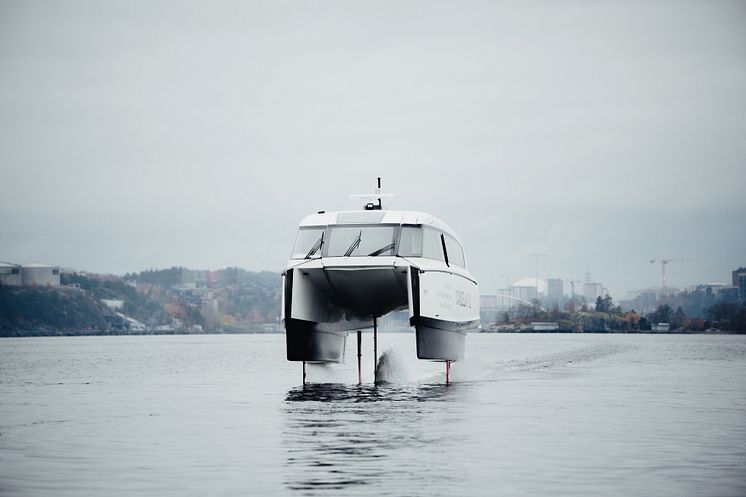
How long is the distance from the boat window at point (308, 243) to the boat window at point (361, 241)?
38 centimetres

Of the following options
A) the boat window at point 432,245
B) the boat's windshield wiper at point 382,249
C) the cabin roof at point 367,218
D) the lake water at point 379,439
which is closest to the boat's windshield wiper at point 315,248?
the cabin roof at point 367,218

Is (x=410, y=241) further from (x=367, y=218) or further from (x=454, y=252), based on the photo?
(x=454, y=252)

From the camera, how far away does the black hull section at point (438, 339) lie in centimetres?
2733

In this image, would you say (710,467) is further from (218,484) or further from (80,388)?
(80,388)

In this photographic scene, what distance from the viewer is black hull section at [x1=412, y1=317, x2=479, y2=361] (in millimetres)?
27328

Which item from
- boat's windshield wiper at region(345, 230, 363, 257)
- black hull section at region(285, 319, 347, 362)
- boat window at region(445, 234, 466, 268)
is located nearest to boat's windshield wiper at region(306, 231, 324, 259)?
boat's windshield wiper at region(345, 230, 363, 257)

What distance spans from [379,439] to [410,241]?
11.1 meters

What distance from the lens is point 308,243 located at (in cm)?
2841

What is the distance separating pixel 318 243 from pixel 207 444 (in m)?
11.9

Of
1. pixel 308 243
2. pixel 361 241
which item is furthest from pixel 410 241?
pixel 308 243

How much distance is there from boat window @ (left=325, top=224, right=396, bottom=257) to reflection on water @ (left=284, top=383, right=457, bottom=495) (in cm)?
355

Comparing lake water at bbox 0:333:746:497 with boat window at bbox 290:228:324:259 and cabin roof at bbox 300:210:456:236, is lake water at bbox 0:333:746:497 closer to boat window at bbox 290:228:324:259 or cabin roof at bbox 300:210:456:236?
boat window at bbox 290:228:324:259

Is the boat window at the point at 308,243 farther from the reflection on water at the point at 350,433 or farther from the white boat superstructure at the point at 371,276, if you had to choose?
the reflection on water at the point at 350,433

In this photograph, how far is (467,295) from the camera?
105 feet
